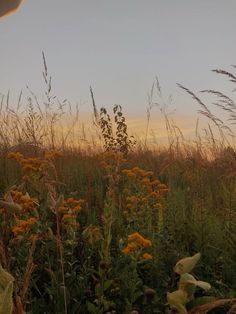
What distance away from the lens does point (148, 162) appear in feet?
19.0

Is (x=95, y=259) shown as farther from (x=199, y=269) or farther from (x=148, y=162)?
(x=148, y=162)

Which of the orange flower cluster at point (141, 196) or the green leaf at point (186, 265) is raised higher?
the orange flower cluster at point (141, 196)

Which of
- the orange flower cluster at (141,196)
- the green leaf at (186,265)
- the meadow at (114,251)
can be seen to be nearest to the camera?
the green leaf at (186,265)

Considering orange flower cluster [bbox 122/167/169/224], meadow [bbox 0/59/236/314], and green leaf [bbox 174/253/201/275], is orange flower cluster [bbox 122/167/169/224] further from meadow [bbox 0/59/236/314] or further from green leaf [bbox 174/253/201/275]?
green leaf [bbox 174/253/201/275]

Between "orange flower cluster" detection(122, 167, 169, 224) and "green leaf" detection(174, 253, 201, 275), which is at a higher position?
"orange flower cluster" detection(122, 167, 169, 224)

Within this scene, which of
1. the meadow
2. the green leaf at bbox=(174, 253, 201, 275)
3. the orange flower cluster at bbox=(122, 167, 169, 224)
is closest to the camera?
the green leaf at bbox=(174, 253, 201, 275)

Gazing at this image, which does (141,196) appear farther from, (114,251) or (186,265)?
(186,265)

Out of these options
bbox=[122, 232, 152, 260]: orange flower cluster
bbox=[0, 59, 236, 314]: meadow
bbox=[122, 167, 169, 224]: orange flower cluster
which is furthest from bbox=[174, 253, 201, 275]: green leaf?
bbox=[122, 167, 169, 224]: orange flower cluster

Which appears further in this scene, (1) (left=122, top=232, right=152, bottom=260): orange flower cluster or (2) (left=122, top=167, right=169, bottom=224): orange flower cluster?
(2) (left=122, top=167, right=169, bottom=224): orange flower cluster

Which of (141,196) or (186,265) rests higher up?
(141,196)

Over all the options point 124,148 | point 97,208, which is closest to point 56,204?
point 97,208

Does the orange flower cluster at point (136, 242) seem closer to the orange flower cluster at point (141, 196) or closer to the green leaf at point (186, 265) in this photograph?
the orange flower cluster at point (141, 196)

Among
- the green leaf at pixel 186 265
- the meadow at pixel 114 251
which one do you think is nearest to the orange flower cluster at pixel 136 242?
the meadow at pixel 114 251

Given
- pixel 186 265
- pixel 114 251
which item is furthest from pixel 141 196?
pixel 186 265
